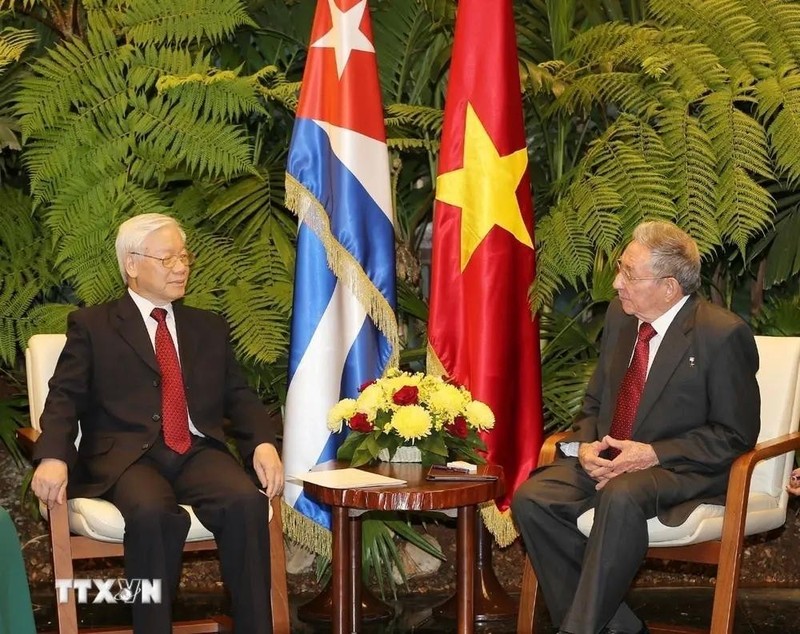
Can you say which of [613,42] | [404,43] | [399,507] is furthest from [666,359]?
[404,43]

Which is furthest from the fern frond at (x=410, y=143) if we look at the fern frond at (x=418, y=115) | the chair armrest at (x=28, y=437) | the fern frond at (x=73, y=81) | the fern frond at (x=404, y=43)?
the chair armrest at (x=28, y=437)

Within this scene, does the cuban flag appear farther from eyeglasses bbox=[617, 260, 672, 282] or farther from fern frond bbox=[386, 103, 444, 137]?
eyeglasses bbox=[617, 260, 672, 282]

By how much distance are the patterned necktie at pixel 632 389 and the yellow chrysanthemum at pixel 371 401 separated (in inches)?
29.5

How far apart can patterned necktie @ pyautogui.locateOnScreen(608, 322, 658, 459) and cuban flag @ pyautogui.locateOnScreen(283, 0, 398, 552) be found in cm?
97

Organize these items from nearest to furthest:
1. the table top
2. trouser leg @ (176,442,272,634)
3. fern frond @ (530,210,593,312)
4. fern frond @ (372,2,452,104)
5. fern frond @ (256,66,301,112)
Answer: the table top
trouser leg @ (176,442,272,634)
fern frond @ (530,210,593,312)
fern frond @ (256,66,301,112)
fern frond @ (372,2,452,104)

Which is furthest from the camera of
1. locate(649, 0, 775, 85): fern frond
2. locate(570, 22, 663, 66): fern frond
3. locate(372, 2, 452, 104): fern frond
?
locate(372, 2, 452, 104): fern frond

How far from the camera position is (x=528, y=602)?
3855 millimetres

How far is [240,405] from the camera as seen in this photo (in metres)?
4.03

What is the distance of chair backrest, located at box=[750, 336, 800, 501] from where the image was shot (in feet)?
12.8

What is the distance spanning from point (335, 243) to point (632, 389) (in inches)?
48.5

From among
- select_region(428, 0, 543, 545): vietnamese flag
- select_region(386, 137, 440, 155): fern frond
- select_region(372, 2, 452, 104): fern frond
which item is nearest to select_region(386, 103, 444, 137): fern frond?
select_region(386, 137, 440, 155): fern frond

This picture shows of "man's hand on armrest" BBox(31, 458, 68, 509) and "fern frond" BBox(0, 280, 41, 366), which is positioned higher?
"fern frond" BBox(0, 280, 41, 366)

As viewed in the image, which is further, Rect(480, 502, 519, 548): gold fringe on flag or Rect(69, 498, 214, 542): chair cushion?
Rect(480, 502, 519, 548): gold fringe on flag

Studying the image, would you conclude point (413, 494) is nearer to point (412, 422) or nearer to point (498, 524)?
point (412, 422)
